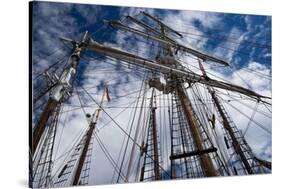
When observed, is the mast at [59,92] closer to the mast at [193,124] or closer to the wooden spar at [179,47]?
the wooden spar at [179,47]

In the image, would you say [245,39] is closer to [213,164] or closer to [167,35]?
[167,35]

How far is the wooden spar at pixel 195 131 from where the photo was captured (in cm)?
511

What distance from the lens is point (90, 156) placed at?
4.68m

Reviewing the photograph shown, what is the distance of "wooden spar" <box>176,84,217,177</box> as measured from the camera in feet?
16.8

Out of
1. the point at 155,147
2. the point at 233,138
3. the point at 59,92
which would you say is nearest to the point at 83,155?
the point at 59,92

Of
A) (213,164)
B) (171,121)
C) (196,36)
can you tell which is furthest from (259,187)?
(196,36)

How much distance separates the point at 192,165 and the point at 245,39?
7.80 feet

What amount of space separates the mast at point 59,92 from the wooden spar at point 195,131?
6.55ft

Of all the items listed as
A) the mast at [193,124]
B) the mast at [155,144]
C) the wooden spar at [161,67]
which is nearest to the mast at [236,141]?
the wooden spar at [161,67]

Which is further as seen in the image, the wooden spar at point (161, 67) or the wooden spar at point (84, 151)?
the wooden spar at point (161, 67)

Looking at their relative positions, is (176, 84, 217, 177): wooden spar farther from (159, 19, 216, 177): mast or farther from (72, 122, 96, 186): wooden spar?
(72, 122, 96, 186): wooden spar

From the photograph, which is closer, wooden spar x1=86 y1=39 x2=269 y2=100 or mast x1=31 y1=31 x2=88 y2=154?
mast x1=31 y1=31 x2=88 y2=154

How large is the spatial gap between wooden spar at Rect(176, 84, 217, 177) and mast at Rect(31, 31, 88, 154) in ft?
6.55

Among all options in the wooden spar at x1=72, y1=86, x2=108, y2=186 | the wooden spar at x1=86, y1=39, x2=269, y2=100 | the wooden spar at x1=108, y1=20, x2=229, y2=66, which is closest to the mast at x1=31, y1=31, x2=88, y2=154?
the wooden spar at x1=86, y1=39, x2=269, y2=100
